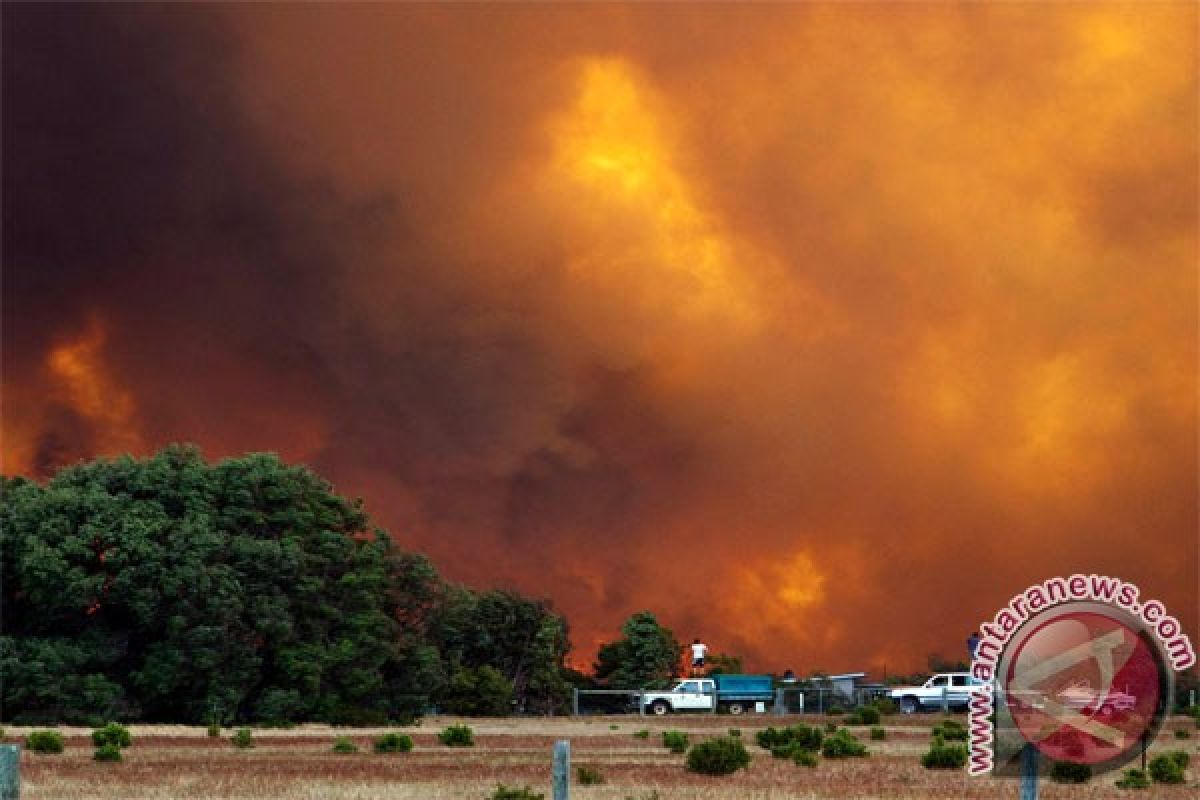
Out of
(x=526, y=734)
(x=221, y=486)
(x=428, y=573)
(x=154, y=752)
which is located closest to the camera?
(x=154, y=752)

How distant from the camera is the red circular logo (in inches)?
715

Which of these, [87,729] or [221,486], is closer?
[87,729]

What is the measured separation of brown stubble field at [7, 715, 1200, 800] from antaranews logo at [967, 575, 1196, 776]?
9.87 m

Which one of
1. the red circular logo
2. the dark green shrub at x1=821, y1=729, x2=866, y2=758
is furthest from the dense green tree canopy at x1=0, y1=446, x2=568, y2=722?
the red circular logo

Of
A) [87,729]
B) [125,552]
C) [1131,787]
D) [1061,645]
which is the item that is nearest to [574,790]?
[1131,787]

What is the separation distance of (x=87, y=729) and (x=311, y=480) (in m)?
21.2

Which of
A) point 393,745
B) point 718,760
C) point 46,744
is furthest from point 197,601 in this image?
point 718,760

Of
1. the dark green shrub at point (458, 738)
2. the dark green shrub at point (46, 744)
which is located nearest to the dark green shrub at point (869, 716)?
the dark green shrub at point (458, 738)

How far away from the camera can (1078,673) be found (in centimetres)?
2059

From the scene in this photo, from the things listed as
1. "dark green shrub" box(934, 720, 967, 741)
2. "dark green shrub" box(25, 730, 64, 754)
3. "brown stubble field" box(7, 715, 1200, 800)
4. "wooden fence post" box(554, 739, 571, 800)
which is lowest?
"brown stubble field" box(7, 715, 1200, 800)

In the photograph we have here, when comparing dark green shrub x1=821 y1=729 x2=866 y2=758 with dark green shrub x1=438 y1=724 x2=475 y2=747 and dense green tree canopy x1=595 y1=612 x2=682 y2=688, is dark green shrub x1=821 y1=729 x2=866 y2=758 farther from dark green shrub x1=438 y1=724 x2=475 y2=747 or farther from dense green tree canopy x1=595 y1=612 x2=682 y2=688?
dense green tree canopy x1=595 y1=612 x2=682 y2=688

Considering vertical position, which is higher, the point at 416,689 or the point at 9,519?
the point at 9,519

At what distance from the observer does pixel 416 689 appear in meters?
91.2

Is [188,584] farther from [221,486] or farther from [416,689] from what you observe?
[416,689]
